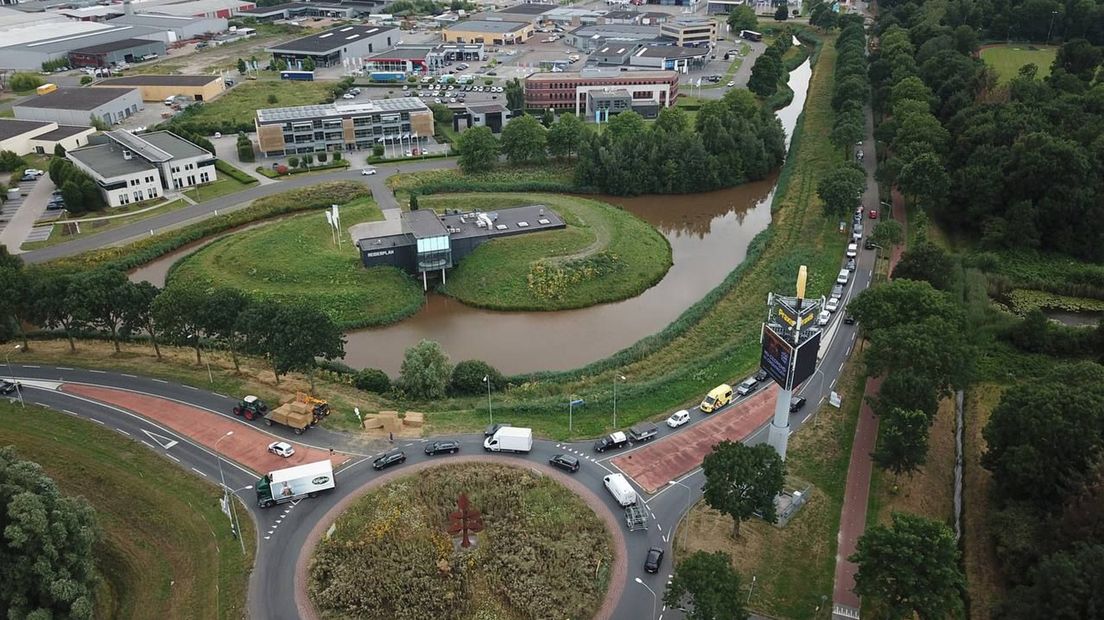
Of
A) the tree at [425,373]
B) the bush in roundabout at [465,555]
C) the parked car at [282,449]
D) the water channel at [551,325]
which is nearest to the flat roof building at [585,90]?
the water channel at [551,325]

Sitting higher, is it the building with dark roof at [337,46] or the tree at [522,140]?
the building with dark roof at [337,46]

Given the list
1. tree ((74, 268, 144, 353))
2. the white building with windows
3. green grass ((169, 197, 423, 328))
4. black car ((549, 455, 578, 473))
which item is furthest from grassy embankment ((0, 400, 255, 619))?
the white building with windows

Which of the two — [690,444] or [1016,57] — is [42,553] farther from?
[1016,57]

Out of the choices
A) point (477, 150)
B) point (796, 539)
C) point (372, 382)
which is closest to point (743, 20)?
point (477, 150)

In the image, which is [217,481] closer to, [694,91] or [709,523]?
[709,523]

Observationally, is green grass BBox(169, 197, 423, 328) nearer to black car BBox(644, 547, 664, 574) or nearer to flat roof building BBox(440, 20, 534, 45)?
black car BBox(644, 547, 664, 574)

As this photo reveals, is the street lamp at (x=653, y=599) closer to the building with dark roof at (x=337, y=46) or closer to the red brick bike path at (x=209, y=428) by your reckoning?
the red brick bike path at (x=209, y=428)
